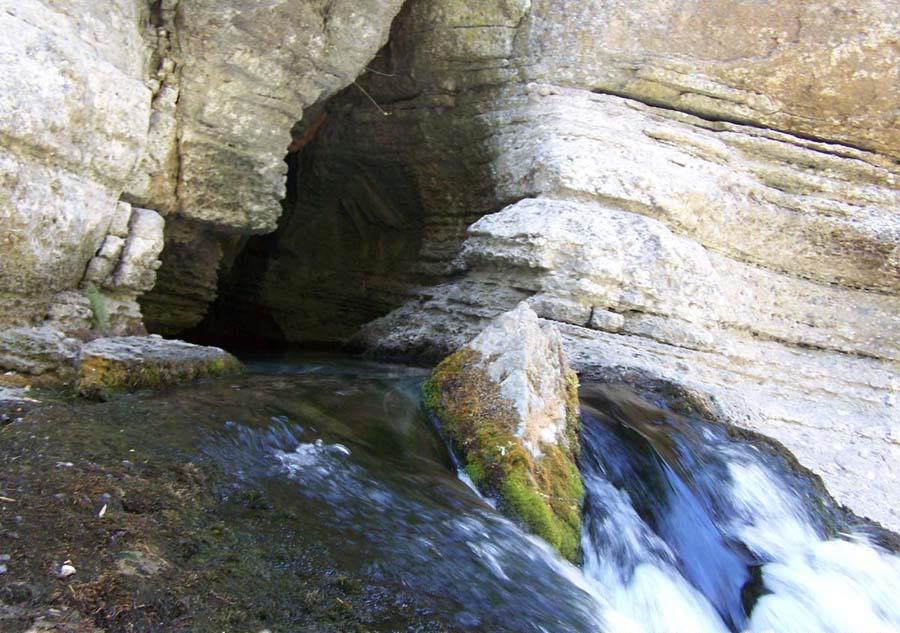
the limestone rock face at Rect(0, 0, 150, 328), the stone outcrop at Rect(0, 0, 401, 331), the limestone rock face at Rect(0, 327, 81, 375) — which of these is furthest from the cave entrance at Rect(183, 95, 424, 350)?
the limestone rock face at Rect(0, 327, 81, 375)

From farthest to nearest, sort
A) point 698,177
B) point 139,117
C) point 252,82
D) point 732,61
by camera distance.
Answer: point 732,61, point 698,177, point 252,82, point 139,117

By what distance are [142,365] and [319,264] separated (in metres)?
6.88

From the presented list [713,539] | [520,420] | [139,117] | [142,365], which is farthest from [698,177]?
[142,365]

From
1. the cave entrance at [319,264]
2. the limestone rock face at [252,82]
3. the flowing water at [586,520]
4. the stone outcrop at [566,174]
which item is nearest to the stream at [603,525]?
the flowing water at [586,520]

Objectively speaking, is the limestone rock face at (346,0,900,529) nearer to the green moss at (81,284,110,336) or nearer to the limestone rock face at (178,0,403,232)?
the limestone rock face at (178,0,403,232)

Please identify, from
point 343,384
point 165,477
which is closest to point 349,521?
point 165,477

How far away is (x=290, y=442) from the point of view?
3488mm

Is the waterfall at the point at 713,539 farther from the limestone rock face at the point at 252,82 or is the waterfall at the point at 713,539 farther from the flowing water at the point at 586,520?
the limestone rock face at the point at 252,82

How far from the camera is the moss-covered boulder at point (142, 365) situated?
3879 mm

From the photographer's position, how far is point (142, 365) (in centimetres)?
415

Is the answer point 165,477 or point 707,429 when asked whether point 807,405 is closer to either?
point 707,429

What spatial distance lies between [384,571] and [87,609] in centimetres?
98

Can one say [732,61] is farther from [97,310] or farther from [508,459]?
[97,310]

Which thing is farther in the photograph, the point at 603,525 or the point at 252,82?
the point at 252,82
